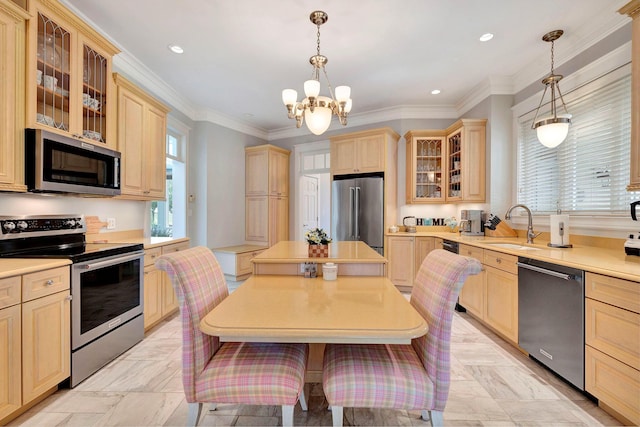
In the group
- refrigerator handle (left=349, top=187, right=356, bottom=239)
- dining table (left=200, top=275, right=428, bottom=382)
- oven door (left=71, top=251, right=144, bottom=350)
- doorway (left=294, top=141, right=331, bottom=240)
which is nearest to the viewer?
dining table (left=200, top=275, right=428, bottom=382)

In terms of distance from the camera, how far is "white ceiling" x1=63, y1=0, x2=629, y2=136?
7.83ft

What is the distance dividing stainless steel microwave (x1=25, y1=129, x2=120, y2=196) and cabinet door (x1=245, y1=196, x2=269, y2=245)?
2913 millimetres

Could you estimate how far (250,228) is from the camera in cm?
555

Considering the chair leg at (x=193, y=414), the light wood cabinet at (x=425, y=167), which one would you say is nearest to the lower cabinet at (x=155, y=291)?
the chair leg at (x=193, y=414)

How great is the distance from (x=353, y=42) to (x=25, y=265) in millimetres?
3112

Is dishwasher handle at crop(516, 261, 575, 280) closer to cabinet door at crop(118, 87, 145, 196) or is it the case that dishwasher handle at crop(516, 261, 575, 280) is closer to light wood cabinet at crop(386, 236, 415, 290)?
light wood cabinet at crop(386, 236, 415, 290)

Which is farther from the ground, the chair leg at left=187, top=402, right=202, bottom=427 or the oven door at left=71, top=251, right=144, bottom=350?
the oven door at left=71, top=251, right=144, bottom=350

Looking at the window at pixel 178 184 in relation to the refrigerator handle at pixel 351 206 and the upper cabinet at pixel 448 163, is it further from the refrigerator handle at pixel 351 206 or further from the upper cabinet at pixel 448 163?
the upper cabinet at pixel 448 163

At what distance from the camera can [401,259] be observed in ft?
13.9

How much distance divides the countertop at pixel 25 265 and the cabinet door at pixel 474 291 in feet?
11.4

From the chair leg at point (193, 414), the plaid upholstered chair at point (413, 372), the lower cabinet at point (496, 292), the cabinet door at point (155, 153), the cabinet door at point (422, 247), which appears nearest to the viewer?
the plaid upholstered chair at point (413, 372)

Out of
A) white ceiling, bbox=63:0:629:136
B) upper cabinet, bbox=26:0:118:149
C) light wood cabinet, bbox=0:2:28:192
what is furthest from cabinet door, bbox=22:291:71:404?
white ceiling, bbox=63:0:629:136

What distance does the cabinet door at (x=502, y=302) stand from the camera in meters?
2.45

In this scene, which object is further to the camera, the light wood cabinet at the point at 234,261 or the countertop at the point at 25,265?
the light wood cabinet at the point at 234,261
